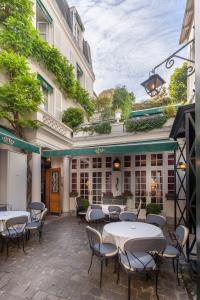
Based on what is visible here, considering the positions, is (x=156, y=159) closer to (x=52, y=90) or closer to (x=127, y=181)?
(x=127, y=181)

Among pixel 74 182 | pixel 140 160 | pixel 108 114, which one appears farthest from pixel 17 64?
pixel 140 160

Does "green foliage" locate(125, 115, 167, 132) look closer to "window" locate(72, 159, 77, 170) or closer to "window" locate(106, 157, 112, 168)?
"window" locate(106, 157, 112, 168)

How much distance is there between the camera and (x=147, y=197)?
9.40 metres

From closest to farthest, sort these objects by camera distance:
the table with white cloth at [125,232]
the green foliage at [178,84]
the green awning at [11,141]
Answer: the table with white cloth at [125,232] → the green awning at [11,141] → the green foliage at [178,84]

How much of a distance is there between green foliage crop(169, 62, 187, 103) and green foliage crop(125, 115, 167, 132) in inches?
235

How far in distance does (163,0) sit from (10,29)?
5693mm

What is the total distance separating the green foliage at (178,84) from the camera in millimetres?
14587

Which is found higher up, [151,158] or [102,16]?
[102,16]

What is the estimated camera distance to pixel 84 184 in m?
10.8

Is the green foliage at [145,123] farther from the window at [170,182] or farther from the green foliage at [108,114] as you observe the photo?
the window at [170,182]

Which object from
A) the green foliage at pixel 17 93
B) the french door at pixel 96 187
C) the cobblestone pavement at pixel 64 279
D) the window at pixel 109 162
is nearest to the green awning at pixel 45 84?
the green foliage at pixel 17 93

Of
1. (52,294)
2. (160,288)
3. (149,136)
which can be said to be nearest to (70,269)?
(52,294)

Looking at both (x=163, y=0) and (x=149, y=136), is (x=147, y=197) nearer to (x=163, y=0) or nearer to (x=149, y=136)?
(x=149, y=136)

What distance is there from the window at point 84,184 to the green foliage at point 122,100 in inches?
161
